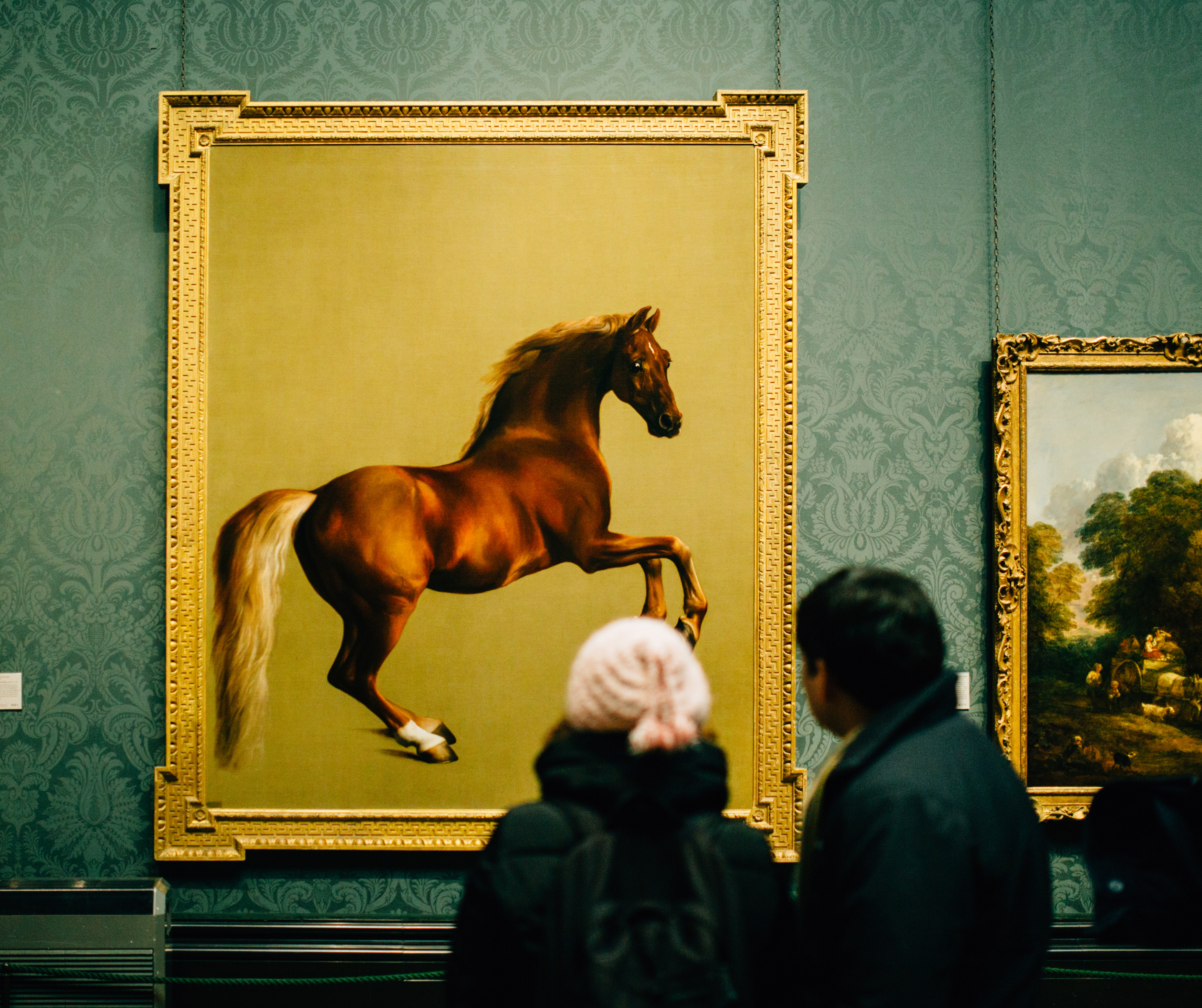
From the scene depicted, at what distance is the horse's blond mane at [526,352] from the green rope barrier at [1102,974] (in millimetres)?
2366

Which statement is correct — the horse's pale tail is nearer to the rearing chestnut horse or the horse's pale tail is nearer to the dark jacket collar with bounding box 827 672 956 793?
the rearing chestnut horse

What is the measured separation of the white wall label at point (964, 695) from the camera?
112 inches

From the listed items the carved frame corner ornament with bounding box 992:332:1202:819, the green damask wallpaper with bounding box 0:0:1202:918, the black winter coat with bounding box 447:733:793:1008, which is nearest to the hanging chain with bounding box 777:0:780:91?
the green damask wallpaper with bounding box 0:0:1202:918

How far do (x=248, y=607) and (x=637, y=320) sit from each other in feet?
4.90

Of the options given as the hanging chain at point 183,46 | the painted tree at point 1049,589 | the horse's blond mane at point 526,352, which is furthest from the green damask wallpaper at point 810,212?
the horse's blond mane at point 526,352

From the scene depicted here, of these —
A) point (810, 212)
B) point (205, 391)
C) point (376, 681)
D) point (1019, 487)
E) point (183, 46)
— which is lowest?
point (376, 681)

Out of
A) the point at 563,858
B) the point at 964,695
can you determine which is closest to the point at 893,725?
the point at 563,858

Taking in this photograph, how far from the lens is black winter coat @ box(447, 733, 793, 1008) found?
1.22 meters

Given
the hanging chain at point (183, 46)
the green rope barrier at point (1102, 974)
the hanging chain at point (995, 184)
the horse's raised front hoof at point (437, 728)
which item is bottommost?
the green rope barrier at point (1102, 974)

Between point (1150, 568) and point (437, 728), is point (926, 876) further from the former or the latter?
point (1150, 568)

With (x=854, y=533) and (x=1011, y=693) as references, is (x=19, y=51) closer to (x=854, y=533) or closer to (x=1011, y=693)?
(x=854, y=533)

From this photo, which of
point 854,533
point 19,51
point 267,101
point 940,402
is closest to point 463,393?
point 267,101

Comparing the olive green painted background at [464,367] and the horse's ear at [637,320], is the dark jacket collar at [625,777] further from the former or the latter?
the horse's ear at [637,320]

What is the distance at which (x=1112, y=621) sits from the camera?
2.82 m
